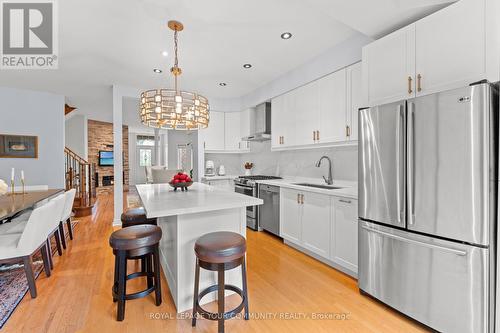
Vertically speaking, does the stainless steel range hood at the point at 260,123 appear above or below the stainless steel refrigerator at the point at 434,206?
above

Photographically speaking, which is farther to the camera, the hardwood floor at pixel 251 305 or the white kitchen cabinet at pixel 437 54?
the hardwood floor at pixel 251 305

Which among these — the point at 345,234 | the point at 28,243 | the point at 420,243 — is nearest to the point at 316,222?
the point at 345,234

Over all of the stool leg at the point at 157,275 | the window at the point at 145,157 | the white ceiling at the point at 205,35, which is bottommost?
the stool leg at the point at 157,275

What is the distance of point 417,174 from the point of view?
167 cm

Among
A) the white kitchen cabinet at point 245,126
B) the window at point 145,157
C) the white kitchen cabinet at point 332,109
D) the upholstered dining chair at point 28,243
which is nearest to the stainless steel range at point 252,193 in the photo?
the white kitchen cabinet at point 245,126

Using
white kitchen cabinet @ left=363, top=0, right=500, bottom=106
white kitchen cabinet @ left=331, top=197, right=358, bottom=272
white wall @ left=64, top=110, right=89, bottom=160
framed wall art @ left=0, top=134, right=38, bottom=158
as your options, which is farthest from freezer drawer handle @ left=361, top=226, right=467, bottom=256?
white wall @ left=64, top=110, right=89, bottom=160

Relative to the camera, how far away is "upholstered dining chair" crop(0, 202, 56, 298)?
78.0 inches

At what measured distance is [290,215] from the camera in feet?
10.7

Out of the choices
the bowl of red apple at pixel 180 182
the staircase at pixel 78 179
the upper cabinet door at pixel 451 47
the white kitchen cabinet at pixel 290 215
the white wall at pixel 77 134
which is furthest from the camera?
the white wall at pixel 77 134

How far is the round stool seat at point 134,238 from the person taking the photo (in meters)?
1.71

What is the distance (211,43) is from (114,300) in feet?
9.46

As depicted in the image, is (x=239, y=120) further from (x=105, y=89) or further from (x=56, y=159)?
(x=56, y=159)

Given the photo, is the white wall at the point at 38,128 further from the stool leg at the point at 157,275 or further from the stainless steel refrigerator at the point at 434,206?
the stainless steel refrigerator at the point at 434,206

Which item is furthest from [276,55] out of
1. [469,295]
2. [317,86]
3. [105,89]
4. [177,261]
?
[105,89]
